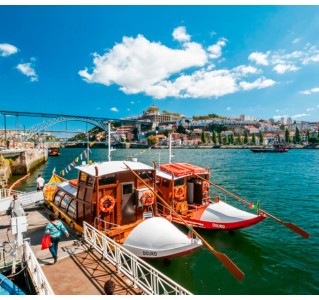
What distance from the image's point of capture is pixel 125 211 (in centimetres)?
1067

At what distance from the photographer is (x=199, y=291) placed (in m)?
8.79

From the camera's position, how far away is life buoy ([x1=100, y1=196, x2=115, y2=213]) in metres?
9.83

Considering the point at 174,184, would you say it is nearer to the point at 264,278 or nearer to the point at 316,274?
the point at 264,278

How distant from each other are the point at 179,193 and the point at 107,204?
551 cm

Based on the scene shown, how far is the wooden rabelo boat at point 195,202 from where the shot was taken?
13.2m

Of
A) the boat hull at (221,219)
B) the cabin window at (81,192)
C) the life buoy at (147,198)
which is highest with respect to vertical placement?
the cabin window at (81,192)

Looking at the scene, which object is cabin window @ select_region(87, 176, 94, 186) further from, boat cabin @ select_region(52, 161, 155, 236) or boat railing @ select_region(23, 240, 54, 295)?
boat railing @ select_region(23, 240, 54, 295)

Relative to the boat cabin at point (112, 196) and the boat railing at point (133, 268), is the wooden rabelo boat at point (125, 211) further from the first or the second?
the boat railing at point (133, 268)

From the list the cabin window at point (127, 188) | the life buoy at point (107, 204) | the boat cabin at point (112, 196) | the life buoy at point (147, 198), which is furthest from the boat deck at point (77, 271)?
the life buoy at point (147, 198)

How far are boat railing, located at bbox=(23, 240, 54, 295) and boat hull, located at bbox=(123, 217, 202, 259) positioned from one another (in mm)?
3417

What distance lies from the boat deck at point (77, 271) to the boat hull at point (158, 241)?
1.53m

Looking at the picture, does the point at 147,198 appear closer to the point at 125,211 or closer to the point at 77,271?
the point at 125,211

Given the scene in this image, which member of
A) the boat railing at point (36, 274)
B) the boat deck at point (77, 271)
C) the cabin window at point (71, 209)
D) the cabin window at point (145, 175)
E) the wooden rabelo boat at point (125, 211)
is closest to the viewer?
the boat railing at point (36, 274)

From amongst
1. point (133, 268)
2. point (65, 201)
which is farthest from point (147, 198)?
point (65, 201)
